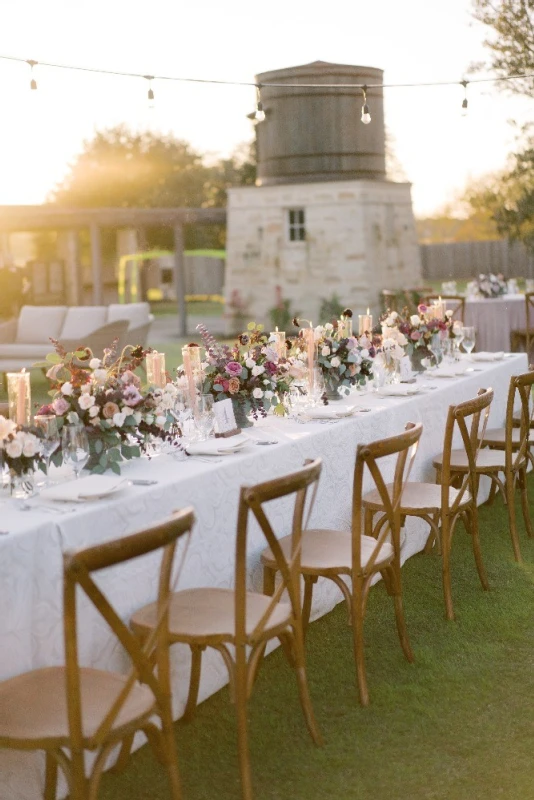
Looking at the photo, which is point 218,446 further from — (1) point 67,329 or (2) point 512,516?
(1) point 67,329

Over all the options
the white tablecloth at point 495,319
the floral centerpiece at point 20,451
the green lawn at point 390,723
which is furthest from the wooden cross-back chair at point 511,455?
the white tablecloth at point 495,319

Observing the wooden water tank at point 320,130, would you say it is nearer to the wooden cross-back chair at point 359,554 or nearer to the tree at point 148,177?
the wooden cross-back chair at point 359,554

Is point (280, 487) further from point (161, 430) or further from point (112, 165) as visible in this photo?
point (112, 165)

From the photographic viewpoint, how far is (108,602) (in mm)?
2426

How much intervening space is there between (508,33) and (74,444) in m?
13.5

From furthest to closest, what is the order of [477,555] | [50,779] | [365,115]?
[365,115] < [477,555] < [50,779]

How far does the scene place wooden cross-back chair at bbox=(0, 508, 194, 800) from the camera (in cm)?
241

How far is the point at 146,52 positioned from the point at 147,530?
8532 mm

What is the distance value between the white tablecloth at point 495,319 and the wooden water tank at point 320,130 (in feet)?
24.5

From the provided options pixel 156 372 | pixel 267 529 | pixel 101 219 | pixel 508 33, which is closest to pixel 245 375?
pixel 156 372

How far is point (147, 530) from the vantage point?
2.49 metres

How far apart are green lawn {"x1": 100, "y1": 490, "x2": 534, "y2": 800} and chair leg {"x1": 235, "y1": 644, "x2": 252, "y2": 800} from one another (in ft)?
0.45

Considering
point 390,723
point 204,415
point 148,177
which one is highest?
point 148,177

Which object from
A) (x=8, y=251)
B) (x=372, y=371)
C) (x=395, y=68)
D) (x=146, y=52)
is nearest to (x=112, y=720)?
(x=372, y=371)
